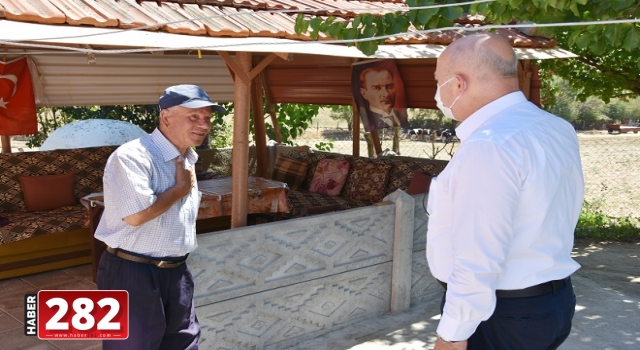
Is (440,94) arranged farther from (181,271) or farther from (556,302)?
(181,271)

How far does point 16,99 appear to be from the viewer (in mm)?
7461

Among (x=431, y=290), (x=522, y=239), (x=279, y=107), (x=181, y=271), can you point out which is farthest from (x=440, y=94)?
(x=279, y=107)

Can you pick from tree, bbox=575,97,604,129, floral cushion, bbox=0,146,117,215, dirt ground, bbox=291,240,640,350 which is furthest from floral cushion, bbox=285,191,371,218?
tree, bbox=575,97,604,129

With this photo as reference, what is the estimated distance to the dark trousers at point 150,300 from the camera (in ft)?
10.5

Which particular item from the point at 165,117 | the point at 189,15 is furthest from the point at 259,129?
the point at 165,117

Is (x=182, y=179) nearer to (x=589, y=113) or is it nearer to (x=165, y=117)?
(x=165, y=117)

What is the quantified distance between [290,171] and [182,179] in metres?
6.88

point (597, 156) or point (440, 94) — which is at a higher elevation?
point (440, 94)

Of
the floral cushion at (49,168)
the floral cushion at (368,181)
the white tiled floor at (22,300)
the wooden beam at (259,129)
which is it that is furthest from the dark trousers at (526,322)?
the wooden beam at (259,129)

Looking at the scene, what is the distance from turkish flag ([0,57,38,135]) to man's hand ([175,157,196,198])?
4.99 metres

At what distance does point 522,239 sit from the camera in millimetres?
2111

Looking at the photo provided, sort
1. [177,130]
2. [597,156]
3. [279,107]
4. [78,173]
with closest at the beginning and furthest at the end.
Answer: [177,130]
[78,173]
[279,107]
[597,156]

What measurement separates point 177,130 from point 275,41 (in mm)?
1964

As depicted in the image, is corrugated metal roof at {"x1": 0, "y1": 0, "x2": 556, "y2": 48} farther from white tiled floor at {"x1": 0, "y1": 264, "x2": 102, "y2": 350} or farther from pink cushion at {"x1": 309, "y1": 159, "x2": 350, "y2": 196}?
pink cushion at {"x1": 309, "y1": 159, "x2": 350, "y2": 196}
